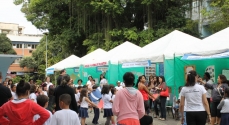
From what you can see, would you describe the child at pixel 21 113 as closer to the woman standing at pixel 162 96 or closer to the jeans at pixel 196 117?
the jeans at pixel 196 117

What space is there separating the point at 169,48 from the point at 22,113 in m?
10.9

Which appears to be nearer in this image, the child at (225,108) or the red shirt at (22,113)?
the red shirt at (22,113)

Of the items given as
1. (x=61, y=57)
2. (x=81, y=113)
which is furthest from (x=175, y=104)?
(x=61, y=57)

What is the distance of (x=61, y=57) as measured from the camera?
1497 inches

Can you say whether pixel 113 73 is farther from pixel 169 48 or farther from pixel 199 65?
pixel 199 65

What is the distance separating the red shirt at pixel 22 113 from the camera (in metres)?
4.92

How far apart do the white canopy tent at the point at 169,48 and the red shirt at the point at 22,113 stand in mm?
9679

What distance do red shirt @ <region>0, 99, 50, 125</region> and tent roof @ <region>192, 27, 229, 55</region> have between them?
8.34 metres

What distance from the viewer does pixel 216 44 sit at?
41.4 ft

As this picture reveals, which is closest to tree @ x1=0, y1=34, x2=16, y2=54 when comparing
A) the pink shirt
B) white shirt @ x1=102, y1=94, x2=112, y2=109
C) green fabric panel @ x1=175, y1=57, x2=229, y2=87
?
green fabric panel @ x1=175, y1=57, x2=229, y2=87

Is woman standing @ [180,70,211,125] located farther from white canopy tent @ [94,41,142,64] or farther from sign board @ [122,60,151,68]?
white canopy tent @ [94,41,142,64]

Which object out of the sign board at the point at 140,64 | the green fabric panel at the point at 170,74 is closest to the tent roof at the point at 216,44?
the green fabric panel at the point at 170,74

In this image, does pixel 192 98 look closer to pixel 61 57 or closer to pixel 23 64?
pixel 61 57

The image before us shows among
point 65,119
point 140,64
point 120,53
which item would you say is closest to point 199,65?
point 140,64
